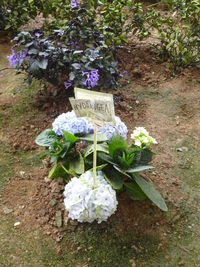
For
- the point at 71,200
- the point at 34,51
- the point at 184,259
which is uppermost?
the point at 34,51

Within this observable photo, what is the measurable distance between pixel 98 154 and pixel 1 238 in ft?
2.17

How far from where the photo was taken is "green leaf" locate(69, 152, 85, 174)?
1951mm

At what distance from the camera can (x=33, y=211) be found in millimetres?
2129

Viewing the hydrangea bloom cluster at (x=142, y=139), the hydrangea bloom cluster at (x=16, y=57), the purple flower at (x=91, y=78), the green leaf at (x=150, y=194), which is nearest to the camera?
the green leaf at (x=150, y=194)

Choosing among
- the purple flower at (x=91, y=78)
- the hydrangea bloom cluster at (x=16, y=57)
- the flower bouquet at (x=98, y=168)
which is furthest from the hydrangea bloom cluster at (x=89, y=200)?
the hydrangea bloom cluster at (x=16, y=57)

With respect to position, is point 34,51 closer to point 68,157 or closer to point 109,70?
point 109,70

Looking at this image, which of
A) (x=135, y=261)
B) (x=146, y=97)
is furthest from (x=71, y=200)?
(x=146, y=97)

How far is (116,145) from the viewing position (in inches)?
76.9

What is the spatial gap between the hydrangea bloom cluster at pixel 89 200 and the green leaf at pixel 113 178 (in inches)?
1.9

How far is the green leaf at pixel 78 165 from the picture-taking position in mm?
1951

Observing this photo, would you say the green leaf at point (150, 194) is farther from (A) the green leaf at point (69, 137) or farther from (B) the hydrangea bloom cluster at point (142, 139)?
(A) the green leaf at point (69, 137)

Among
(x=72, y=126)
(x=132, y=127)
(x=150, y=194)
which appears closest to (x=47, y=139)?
(x=72, y=126)

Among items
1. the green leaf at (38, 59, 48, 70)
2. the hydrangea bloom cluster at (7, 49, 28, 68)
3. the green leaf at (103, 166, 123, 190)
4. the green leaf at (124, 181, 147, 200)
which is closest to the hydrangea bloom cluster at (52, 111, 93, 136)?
the green leaf at (103, 166, 123, 190)

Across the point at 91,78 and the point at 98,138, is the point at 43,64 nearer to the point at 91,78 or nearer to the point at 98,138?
the point at 91,78
